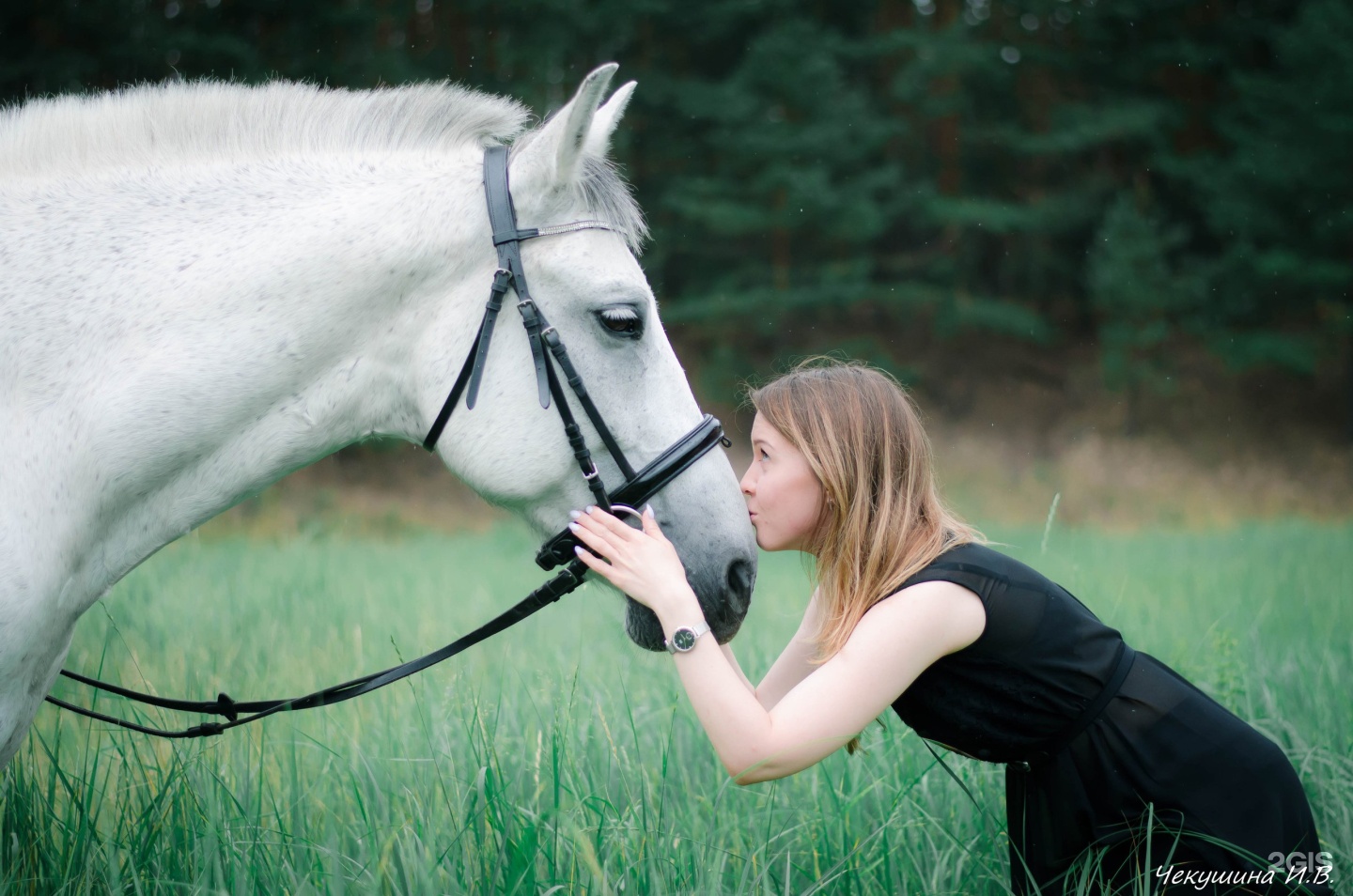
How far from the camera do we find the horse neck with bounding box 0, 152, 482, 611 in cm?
202

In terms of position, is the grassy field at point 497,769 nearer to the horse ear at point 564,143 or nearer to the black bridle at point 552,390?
the black bridle at point 552,390

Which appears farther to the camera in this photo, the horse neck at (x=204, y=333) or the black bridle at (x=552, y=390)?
the black bridle at (x=552, y=390)

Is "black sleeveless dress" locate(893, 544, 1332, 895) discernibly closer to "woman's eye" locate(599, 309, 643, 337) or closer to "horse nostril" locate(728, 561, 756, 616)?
"horse nostril" locate(728, 561, 756, 616)

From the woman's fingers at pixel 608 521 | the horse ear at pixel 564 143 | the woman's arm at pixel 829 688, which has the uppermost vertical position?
the horse ear at pixel 564 143

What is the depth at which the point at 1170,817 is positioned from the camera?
2135 mm

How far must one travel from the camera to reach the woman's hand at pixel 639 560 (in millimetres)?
1959

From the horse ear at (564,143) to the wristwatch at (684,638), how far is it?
1.14 meters

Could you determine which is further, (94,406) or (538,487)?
(538,487)

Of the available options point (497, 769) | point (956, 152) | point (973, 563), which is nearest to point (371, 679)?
point (497, 769)

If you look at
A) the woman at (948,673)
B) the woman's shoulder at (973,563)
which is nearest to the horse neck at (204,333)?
the woman at (948,673)

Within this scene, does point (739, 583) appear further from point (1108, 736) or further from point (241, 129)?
point (241, 129)

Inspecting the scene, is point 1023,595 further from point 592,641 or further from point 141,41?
point 141,41

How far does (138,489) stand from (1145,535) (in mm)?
12412

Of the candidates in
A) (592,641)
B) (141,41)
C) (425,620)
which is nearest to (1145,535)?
(592,641)
